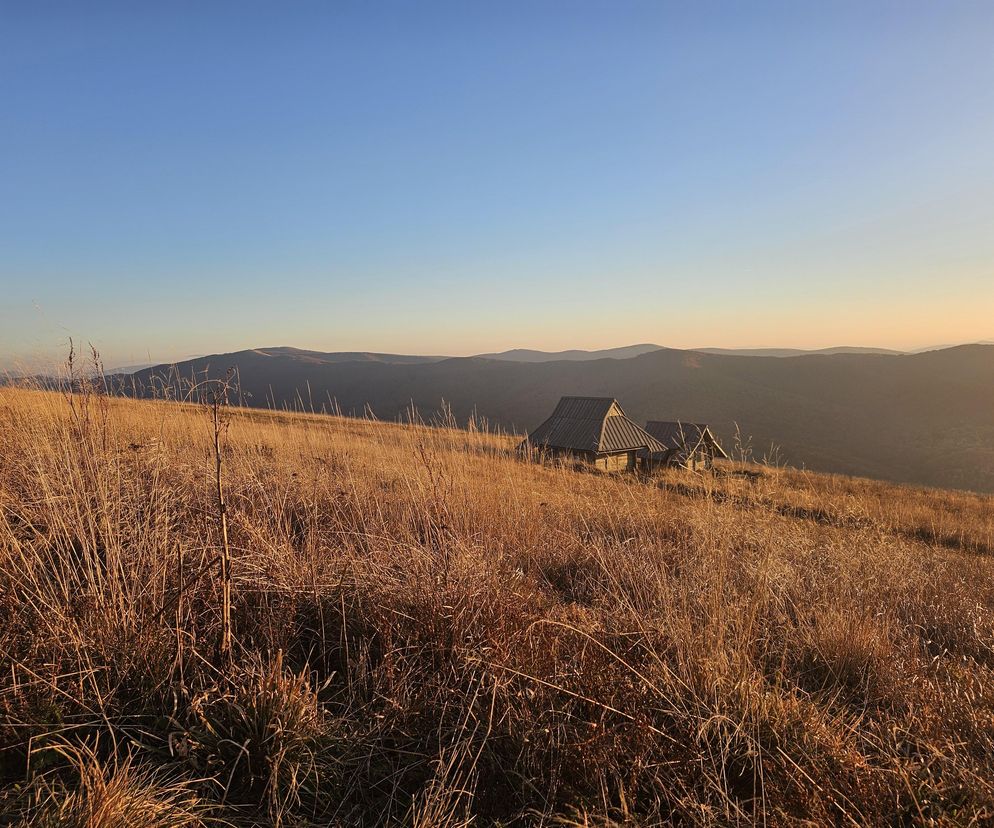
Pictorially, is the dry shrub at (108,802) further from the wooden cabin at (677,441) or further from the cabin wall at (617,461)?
the wooden cabin at (677,441)

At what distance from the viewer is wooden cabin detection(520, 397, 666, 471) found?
21.1 meters

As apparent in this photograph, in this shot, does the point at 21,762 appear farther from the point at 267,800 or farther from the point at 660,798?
the point at 660,798

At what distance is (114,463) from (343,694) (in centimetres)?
281

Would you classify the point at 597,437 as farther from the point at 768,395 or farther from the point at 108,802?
the point at 768,395

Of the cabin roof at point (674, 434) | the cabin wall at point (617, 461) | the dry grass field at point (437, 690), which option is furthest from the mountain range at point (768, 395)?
the dry grass field at point (437, 690)

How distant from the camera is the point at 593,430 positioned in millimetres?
21641

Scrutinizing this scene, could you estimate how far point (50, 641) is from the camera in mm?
1793

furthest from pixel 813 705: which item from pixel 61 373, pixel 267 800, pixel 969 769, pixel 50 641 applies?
pixel 61 373

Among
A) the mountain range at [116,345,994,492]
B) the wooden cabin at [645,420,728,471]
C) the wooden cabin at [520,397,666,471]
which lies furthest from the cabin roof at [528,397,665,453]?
the mountain range at [116,345,994,492]

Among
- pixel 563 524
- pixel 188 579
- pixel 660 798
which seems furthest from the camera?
pixel 563 524

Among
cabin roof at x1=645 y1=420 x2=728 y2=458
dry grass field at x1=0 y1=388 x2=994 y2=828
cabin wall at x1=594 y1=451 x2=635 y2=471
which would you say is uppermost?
dry grass field at x1=0 y1=388 x2=994 y2=828

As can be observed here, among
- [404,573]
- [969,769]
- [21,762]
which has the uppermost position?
[404,573]

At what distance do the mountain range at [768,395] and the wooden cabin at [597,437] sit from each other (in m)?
17.2

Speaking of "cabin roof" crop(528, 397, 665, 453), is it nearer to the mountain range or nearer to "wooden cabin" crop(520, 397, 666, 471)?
"wooden cabin" crop(520, 397, 666, 471)
